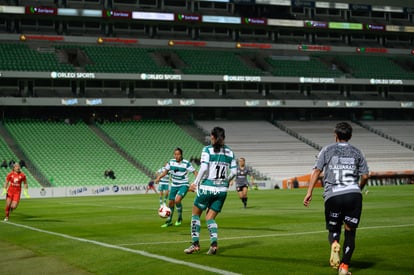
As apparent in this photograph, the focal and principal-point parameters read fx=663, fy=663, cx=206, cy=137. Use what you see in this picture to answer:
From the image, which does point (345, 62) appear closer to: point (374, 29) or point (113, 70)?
point (374, 29)

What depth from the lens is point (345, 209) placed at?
1109 centimetres

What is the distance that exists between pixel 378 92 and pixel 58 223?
6865cm

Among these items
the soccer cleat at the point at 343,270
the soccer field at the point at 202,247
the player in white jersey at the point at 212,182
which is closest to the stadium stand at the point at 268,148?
the soccer field at the point at 202,247

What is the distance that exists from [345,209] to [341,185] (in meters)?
0.41

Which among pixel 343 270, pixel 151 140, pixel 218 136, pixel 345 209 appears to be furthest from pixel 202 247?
pixel 151 140

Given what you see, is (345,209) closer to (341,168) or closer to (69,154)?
(341,168)

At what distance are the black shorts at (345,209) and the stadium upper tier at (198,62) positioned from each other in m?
60.9

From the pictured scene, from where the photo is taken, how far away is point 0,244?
687 inches

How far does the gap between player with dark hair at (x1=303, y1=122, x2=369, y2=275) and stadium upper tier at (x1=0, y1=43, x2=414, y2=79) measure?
60768 millimetres

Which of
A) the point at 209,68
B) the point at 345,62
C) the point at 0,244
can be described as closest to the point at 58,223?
the point at 0,244

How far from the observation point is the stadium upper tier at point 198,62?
71125 mm

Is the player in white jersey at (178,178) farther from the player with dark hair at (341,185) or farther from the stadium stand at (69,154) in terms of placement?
the stadium stand at (69,154)

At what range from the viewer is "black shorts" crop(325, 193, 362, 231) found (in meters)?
11.0

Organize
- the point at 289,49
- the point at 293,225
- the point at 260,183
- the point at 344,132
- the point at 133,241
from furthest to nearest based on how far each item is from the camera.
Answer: the point at 289,49
the point at 260,183
the point at 293,225
the point at 133,241
the point at 344,132
